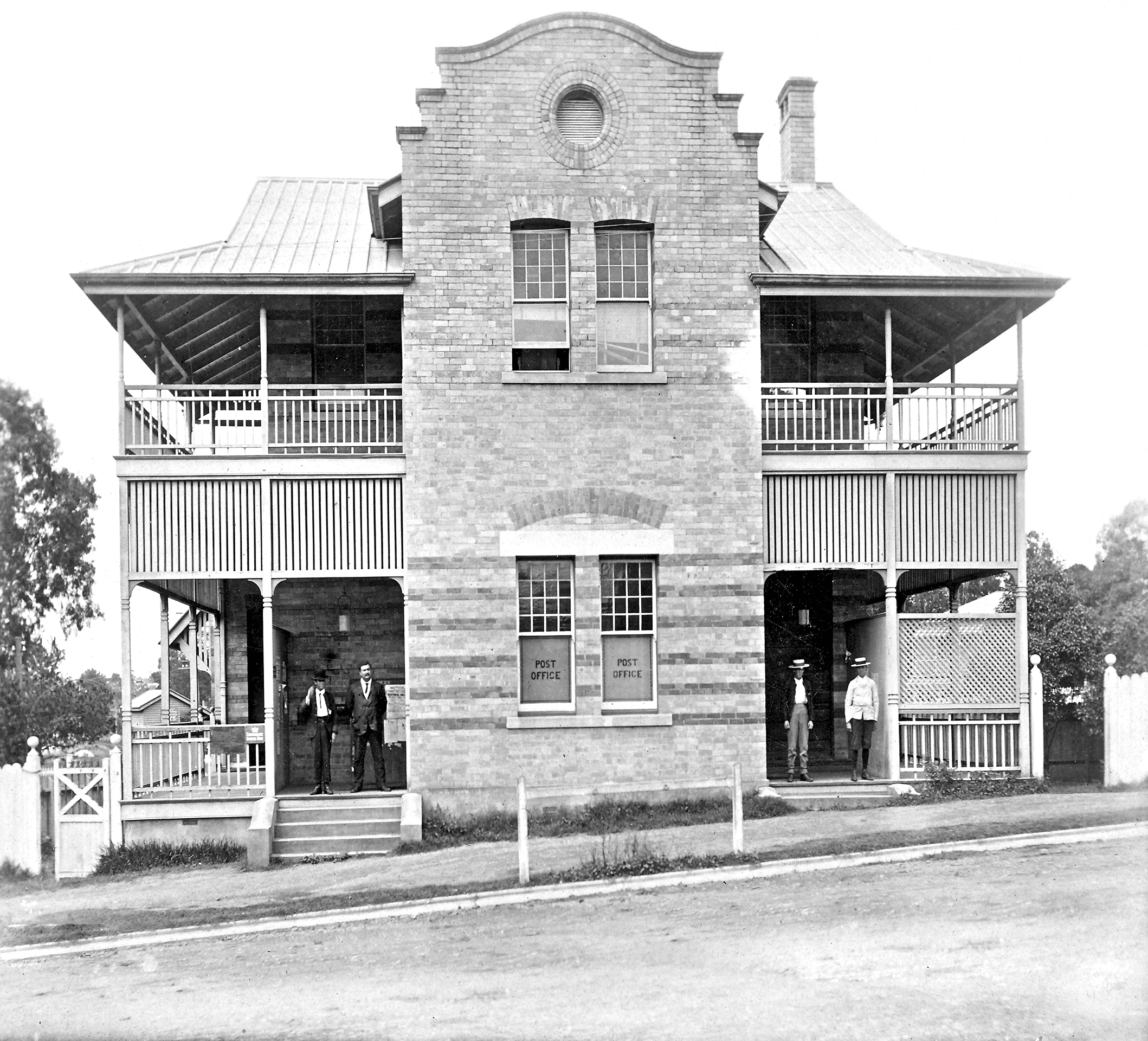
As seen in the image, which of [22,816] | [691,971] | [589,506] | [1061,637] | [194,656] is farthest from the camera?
[1061,637]

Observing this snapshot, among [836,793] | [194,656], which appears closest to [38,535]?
[194,656]

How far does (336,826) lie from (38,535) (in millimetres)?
17984

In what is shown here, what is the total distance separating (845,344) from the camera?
2061 centimetres

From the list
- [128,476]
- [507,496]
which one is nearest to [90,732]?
[128,476]

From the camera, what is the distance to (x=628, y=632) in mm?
17281

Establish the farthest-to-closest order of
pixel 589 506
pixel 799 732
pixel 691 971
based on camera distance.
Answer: pixel 799 732, pixel 589 506, pixel 691 971

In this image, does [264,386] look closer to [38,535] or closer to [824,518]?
[824,518]

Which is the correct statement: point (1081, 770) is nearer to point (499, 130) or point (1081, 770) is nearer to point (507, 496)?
point (507, 496)

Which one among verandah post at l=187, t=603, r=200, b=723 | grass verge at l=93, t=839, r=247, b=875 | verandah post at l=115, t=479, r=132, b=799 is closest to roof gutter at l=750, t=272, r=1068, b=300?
verandah post at l=115, t=479, r=132, b=799

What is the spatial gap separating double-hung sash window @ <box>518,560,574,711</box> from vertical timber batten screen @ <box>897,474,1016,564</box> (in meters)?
4.81

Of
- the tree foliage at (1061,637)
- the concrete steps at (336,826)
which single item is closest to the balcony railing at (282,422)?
the concrete steps at (336,826)

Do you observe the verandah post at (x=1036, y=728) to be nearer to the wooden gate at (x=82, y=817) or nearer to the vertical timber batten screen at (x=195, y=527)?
the vertical timber batten screen at (x=195, y=527)

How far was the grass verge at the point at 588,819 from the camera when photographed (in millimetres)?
15906

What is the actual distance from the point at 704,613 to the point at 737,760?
1.99 metres
